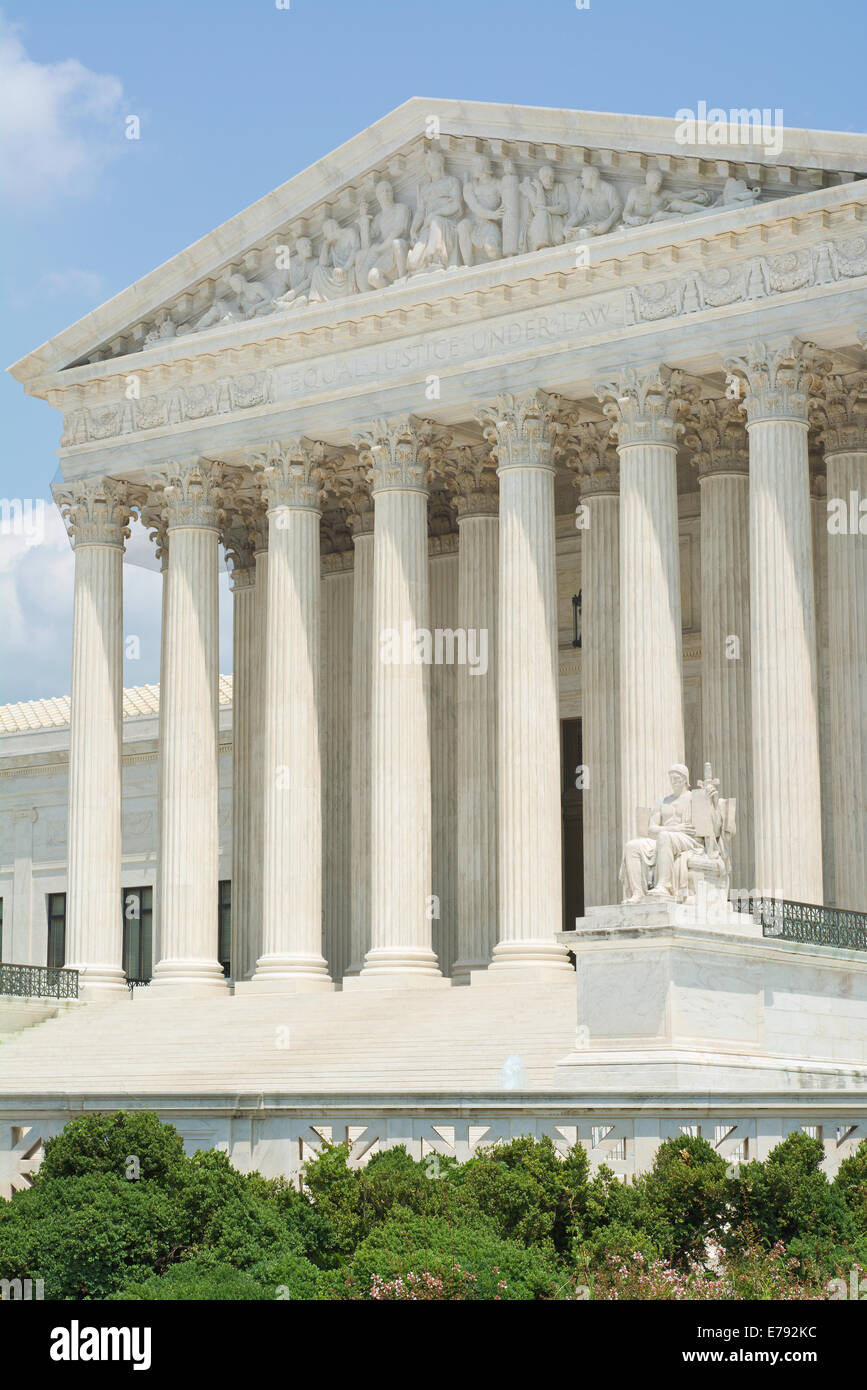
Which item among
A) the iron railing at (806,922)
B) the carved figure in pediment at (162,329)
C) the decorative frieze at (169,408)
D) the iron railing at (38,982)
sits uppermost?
the carved figure in pediment at (162,329)

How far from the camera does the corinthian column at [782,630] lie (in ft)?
131

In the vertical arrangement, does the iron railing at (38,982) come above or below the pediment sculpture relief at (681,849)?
below

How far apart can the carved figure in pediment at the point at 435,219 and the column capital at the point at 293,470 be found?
497 cm

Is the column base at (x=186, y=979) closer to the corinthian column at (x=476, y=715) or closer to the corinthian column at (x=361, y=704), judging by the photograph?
the corinthian column at (x=361, y=704)

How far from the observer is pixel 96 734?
5047cm

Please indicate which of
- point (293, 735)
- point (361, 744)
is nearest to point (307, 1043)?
point (293, 735)

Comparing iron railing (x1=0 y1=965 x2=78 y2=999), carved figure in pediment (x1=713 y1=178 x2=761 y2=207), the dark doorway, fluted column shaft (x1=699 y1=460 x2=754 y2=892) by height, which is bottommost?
iron railing (x1=0 y1=965 x2=78 y2=999)

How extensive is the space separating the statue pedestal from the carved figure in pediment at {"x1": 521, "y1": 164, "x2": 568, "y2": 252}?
17.4 metres

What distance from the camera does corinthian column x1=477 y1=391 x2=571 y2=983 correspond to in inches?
1721

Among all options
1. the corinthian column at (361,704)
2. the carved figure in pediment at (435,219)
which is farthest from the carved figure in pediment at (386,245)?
the corinthian column at (361,704)

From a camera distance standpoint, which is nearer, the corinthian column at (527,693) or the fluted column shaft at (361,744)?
the corinthian column at (527,693)

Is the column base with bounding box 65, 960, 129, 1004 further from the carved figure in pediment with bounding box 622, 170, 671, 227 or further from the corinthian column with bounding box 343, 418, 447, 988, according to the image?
the carved figure in pediment with bounding box 622, 170, 671, 227

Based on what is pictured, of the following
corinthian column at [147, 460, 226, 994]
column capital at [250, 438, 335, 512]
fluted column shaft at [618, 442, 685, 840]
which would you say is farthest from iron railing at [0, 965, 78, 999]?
fluted column shaft at [618, 442, 685, 840]

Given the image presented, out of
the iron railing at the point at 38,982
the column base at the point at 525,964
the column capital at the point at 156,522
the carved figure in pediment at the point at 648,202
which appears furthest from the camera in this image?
the column capital at the point at 156,522
